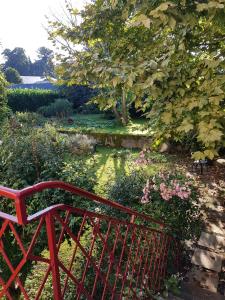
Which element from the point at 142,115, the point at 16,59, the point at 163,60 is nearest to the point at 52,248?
the point at 163,60

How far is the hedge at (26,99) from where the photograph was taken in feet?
66.0

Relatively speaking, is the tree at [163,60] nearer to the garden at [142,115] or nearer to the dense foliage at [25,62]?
the garden at [142,115]

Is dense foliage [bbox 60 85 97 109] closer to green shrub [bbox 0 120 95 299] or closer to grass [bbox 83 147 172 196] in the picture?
grass [bbox 83 147 172 196]

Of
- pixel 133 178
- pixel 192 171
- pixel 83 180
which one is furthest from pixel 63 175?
pixel 192 171

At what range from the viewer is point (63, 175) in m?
4.40

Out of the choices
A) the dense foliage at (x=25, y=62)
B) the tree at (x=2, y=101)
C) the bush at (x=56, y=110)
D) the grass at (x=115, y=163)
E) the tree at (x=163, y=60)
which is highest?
the dense foliage at (x=25, y=62)

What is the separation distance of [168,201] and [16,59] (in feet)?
162

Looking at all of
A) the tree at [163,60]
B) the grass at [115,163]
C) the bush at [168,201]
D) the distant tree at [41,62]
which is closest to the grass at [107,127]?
the grass at [115,163]

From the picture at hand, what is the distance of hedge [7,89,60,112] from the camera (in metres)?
20.1

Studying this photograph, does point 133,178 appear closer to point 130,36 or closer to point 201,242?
point 201,242

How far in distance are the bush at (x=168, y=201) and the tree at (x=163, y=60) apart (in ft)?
2.82

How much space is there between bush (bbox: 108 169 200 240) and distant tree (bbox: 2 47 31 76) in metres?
46.8

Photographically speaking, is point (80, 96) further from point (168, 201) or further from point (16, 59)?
point (16, 59)

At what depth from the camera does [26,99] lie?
20.5 metres
